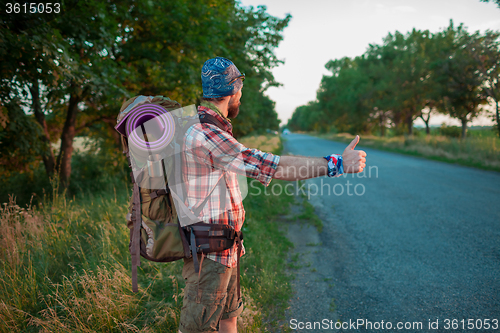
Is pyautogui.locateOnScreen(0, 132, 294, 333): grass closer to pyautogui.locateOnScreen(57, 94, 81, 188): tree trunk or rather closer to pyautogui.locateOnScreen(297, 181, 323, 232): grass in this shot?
pyautogui.locateOnScreen(297, 181, 323, 232): grass

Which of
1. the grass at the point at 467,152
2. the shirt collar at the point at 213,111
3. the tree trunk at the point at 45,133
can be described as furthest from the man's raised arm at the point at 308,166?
the grass at the point at 467,152

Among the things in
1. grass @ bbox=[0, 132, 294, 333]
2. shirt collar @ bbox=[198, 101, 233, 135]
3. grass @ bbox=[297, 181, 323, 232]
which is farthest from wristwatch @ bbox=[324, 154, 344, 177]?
grass @ bbox=[297, 181, 323, 232]

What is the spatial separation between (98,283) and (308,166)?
97.7 inches

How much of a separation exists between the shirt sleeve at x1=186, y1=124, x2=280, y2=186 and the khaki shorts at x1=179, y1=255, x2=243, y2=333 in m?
0.62

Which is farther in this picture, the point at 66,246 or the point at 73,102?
the point at 73,102

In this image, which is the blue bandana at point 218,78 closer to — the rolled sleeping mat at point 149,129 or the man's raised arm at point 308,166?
the rolled sleeping mat at point 149,129

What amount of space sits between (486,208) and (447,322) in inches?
162

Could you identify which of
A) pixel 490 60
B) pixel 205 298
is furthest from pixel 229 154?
pixel 490 60

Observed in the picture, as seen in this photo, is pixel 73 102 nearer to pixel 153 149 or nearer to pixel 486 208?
pixel 153 149

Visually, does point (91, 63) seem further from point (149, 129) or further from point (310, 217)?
point (310, 217)

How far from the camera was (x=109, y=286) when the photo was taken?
2.65m

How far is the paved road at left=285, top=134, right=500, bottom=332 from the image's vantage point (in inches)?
109

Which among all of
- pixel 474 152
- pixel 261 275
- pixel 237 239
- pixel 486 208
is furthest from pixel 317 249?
pixel 474 152

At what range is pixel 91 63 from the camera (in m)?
5.46
